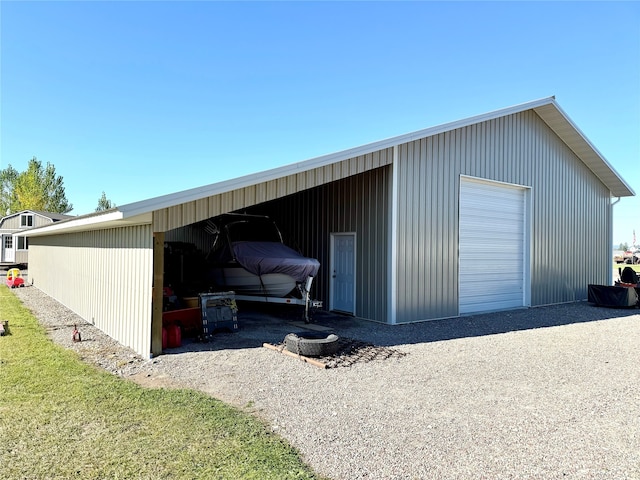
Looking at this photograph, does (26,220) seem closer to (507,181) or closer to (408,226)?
(408,226)

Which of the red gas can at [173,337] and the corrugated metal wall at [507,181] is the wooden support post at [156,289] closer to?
the red gas can at [173,337]

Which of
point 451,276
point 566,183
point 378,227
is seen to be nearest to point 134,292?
point 378,227

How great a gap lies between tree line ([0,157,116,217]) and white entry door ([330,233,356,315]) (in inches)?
1411

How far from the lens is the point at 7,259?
27.4 m

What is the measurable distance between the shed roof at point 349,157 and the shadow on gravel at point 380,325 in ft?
7.56

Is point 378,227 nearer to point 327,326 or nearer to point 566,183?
point 327,326

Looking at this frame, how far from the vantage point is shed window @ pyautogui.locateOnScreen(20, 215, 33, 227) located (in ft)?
92.5

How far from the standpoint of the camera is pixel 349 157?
7730mm

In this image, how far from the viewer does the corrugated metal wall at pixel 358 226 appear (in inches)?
358

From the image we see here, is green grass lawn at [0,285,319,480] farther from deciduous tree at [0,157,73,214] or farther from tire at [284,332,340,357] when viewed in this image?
deciduous tree at [0,157,73,214]

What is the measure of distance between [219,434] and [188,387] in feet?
4.77

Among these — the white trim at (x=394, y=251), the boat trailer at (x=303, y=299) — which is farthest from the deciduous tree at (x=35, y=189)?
the white trim at (x=394, y=251)

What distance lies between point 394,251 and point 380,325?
162cm

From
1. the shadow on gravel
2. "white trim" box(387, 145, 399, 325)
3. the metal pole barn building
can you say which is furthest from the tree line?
"white trim" box(387, 145, 399, 325)
